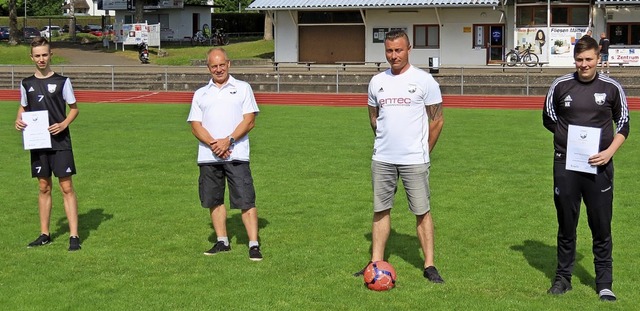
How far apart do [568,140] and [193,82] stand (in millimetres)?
31573

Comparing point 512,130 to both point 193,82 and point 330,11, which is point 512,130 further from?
point 330,11

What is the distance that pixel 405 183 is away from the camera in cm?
756

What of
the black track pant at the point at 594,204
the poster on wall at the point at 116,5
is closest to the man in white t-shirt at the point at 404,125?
the black track pant at the point at 594,204

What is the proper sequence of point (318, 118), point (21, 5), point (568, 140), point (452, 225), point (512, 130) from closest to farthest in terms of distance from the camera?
point (568, 140) < point (452, 225) < point (512, 130) < point (318, 118) < point (21, 5)

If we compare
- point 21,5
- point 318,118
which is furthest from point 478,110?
point 21,5

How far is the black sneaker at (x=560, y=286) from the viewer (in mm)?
7266

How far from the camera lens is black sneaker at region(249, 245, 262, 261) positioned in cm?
850

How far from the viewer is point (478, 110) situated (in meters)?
27.6

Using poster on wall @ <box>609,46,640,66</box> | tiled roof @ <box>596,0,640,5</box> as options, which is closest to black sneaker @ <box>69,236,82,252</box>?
poster on wall @ <box>609,46,640,66</box>

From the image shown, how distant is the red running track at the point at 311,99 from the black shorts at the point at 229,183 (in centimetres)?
2163

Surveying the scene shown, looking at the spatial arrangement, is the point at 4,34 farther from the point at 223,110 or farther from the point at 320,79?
the point at 223,110

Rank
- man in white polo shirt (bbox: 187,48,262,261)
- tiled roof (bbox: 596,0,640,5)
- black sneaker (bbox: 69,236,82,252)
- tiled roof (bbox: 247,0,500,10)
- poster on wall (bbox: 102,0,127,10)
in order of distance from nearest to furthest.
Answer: man in white polo shirt (bbox: 187,48,262,261) < black sneaker (bbox: 69,236,82,252) < tiled roof (bbox: 596,0,640,5) < tiled roof (bbox: 247,0,500,10) < poster on wall (bbox: 102,0,127,10)

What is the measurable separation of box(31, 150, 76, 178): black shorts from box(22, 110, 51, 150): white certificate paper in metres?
0.14

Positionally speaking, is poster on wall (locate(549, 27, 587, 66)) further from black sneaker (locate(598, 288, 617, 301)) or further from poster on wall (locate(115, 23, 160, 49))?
black sneaker (locate(598, 288, 617, 301))
